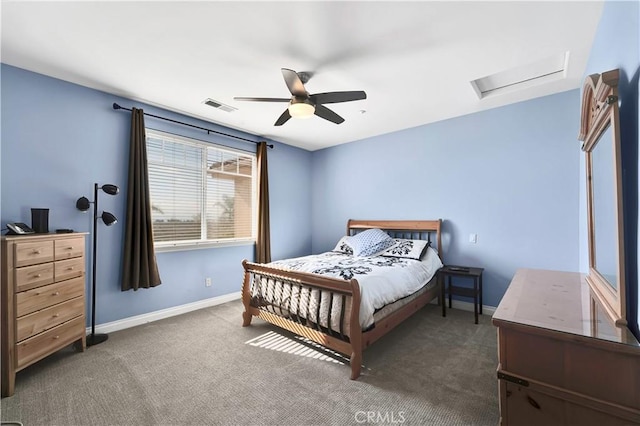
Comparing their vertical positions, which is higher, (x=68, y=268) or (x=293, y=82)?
(x=293, y=82)

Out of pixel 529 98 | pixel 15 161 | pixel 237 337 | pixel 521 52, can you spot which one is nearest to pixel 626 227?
pixel 521 52

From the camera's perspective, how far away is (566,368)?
3.39 ft

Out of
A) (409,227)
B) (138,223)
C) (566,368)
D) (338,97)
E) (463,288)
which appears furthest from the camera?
(409,227)

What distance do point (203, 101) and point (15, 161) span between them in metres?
1.81

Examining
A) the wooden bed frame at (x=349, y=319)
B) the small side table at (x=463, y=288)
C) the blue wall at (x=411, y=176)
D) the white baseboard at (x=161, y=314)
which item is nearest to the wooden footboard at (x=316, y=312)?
the wooden bed frame at (x=349, y=319)

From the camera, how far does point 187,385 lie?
81.7 inches

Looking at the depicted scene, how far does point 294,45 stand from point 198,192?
8.28ft

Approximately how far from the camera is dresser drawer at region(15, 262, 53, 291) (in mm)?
2062

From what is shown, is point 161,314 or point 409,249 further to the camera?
point 409,249

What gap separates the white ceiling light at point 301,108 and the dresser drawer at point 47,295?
8.47 ft

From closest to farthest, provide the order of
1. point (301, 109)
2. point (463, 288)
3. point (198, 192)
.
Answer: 1. point (301, 109)
2. point (463, 288)
3. point (198, 192)

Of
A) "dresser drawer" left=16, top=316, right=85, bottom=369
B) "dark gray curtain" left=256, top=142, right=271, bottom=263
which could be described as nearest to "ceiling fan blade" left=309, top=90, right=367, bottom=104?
"dark gray curtain" left=256, top=142, right=271, bottom=263

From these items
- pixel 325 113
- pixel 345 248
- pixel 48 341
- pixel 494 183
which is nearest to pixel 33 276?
pixel 48 341

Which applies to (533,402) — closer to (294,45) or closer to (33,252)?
(294,45)
